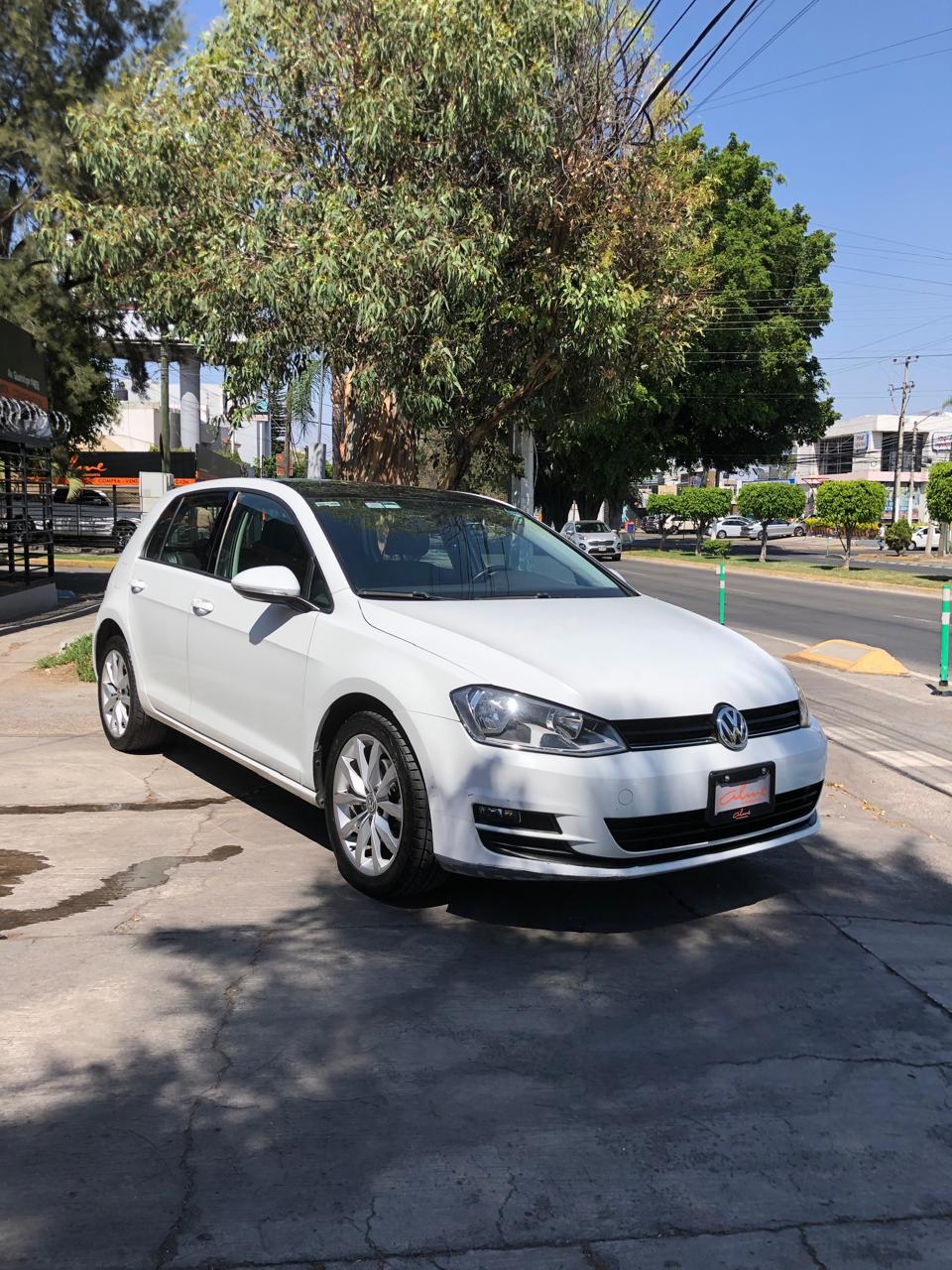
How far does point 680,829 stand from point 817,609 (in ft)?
58.6

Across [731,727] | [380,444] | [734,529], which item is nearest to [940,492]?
Answer: [380,444]

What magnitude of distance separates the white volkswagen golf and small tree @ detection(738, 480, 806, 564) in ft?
126

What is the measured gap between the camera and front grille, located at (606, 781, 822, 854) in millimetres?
3988

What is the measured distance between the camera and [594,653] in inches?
172

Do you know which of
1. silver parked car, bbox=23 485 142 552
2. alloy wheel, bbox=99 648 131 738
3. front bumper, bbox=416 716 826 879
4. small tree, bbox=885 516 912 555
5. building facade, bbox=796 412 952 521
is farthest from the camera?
building facade, bbox=796 412 952 521

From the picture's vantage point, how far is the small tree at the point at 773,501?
43.1 meters

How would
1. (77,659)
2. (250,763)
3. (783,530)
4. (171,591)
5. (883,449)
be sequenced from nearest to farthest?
1. (250,763)
2. (171,591)
3. (77,659)
4. (783,530)
5. (883,449)

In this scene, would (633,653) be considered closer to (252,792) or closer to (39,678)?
(252,792)

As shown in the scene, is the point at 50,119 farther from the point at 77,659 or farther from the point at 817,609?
the point at 817,609

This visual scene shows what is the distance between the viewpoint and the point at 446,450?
39.0 ft

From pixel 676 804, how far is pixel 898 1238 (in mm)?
1667

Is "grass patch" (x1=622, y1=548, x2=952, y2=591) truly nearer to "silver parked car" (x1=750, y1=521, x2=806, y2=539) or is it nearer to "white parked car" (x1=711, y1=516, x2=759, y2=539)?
"white parked car" (x1=711, y1=516, x2=759, y2=539)

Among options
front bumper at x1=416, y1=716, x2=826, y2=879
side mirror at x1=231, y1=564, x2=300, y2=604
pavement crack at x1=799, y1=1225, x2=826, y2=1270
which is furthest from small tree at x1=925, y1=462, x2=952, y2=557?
pavement crack at x1=799, y1=1225, x2=826, y2=1270

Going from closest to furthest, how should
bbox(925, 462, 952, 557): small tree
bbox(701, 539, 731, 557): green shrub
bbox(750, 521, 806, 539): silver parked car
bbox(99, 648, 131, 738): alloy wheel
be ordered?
bbox(99, 648, 131, 738): alloy wheel < bbox(925, 462, 952, 557): small tree < bbox(701, 539, 731, 557): green shrub < bbox(750, 521, 806, 539): silver parked car
